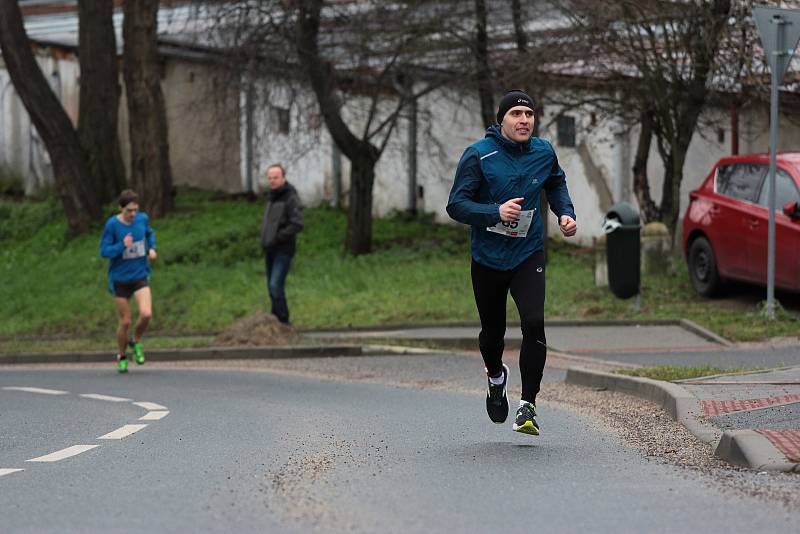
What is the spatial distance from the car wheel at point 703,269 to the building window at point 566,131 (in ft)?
25.9

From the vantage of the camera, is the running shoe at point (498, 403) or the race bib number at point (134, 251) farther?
the race bib number at point (134, 251)

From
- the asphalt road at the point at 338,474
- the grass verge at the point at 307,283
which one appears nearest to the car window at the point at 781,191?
the grass verge at the point at 307,283

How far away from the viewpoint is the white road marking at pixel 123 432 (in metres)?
10.4

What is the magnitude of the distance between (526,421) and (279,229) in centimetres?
1076

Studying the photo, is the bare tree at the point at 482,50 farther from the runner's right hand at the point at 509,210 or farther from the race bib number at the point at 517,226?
the runner's right hand at the point at 509,210

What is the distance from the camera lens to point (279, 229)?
1950 cm

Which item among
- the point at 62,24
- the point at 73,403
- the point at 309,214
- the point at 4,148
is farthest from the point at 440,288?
the point at 62,24

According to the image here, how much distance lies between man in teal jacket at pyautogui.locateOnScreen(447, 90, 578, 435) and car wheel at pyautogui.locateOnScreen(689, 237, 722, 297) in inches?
439

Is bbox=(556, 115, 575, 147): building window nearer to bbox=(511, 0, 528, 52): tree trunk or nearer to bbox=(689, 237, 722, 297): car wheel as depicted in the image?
bbox=(511, 0, 528, 52): tree trunk

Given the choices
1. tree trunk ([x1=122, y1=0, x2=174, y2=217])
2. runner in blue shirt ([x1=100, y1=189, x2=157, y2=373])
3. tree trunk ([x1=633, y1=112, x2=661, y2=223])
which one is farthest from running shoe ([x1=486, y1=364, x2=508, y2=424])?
tree trunk ([x1=122, y1=0, x2=174, y2=217])

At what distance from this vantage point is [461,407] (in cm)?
1206

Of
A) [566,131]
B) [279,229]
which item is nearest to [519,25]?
[566,131]

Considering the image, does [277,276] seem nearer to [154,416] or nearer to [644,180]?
[644,180]

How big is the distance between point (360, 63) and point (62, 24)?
825 inches
